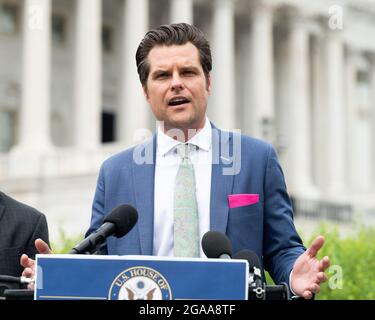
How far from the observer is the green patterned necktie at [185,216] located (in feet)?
17.2


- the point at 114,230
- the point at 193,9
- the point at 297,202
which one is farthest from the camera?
the point at 193,9

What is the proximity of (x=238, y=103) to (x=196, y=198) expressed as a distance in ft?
172

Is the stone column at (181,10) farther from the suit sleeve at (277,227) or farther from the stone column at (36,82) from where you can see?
the suit sleeve at (277,227)

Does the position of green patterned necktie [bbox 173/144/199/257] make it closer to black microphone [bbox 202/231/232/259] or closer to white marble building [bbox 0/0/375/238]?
black microphone [bbox 202/231/232/259]

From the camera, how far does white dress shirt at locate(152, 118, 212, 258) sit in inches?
212

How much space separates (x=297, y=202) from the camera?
46406mm

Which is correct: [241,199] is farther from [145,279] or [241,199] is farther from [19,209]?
[19,209]

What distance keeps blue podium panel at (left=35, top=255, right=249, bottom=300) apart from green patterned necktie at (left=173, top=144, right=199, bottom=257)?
1299 mm

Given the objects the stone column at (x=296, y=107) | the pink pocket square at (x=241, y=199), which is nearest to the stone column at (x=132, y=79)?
the stone column at (x=296, y=107)

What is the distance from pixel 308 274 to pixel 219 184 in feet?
3.29

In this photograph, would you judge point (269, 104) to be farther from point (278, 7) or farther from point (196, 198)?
point (196, 198)

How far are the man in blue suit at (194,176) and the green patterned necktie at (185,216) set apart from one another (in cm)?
1

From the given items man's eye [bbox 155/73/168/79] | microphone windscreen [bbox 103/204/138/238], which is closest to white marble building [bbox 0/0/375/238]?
man's eye [bbox 155/73/168/79]
